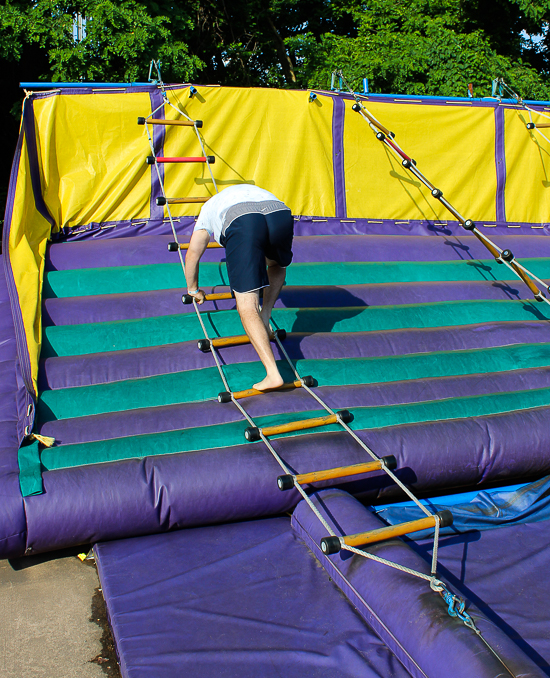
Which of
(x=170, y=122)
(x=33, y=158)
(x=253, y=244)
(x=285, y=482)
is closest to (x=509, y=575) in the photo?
(x=285, y=482)

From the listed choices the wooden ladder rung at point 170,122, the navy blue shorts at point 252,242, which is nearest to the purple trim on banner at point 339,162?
the wooden ladder rung at point 170,122

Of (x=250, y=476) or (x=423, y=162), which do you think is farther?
(x=423, y=162)

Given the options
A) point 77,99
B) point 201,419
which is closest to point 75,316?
point 201,419

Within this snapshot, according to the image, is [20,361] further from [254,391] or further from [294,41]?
[294,41]

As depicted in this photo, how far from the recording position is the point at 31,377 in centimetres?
295

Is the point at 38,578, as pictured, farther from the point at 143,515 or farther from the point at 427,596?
the point at 427,596

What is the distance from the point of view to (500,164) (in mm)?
5883

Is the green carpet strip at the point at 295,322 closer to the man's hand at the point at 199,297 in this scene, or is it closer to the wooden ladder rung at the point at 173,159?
the man's hand at the point at 199,297

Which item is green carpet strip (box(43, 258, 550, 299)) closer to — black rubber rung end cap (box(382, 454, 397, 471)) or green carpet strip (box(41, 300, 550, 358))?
green carpet strip (box(41, 300, 550, 358))

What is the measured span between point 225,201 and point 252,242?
29 centimetres

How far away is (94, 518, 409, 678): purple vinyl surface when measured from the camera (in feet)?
5.72

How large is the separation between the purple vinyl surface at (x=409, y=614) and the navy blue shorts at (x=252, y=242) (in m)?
1.10

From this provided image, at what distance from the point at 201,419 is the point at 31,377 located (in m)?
0.86

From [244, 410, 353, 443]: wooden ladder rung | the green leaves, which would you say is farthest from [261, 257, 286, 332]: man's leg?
the green leaves
